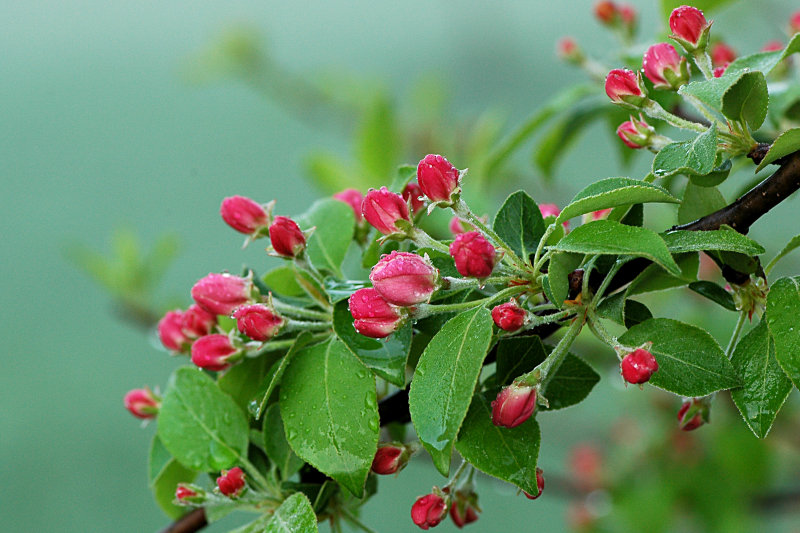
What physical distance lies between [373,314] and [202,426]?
0.65ft

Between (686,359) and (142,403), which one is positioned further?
(142,403)

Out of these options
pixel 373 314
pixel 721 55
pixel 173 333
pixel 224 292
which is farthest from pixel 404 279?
pixel 721 55

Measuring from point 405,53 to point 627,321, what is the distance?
4081 millimetres

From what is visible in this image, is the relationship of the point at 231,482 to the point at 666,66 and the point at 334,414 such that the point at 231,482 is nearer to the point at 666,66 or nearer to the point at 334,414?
the point at 334,414

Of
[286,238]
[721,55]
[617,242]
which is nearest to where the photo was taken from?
[617,242]

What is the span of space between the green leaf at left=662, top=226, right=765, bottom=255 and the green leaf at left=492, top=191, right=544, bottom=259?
0.26ft

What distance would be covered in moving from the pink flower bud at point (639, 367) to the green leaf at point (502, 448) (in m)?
0.06

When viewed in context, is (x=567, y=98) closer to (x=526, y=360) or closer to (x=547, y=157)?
(x=547, y=157)

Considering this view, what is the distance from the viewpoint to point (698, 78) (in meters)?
0.64

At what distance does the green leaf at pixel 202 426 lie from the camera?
54 cm

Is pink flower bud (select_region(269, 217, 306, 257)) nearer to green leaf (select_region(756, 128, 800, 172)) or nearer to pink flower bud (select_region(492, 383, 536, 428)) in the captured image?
pink flower bud (select_region(492, 383, 536, 428))

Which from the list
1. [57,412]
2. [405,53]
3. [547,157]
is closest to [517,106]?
[405,53]

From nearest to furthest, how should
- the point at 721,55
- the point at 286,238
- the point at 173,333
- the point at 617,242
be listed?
the point at 617,242, the point at 286,238, the point at 173,333, the point at 721,55

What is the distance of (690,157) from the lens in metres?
0.41
